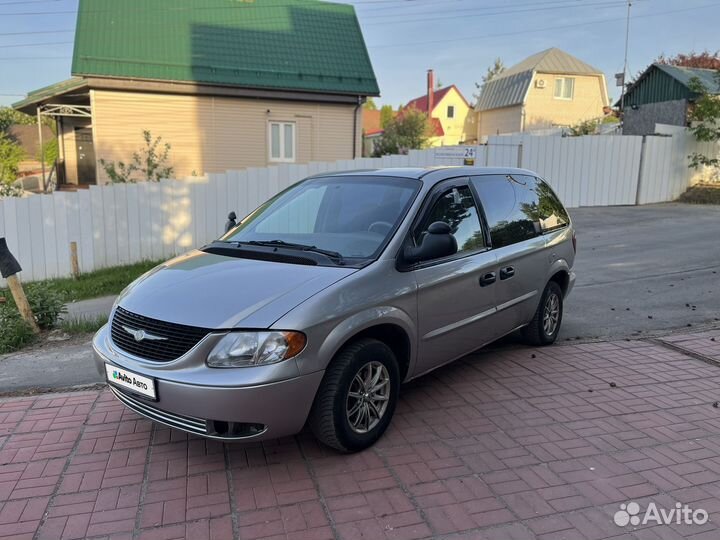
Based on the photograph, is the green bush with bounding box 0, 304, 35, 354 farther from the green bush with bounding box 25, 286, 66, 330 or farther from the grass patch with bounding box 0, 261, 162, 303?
the grass patch with bounding box 0, 261, 162, 303

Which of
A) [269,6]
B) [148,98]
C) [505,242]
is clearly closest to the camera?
[505,242]

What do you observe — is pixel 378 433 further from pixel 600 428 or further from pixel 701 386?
pixel 701 386

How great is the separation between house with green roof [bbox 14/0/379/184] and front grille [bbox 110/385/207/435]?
15.2m

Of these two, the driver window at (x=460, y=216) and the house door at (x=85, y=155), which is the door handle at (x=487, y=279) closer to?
the driver window at (x=460, y=216)

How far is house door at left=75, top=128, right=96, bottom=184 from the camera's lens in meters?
20.9

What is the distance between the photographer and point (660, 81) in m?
22.8

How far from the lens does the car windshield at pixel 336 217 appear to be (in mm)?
4043

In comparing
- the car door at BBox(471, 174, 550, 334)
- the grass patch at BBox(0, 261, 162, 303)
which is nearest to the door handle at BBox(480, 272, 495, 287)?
the car door at BBox(471, 174, 550, 334)

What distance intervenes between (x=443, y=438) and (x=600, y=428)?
45.0 inches

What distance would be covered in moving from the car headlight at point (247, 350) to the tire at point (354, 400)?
41 centimetres

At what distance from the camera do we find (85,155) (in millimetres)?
21078

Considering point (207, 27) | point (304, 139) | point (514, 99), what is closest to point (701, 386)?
point (304, 139)

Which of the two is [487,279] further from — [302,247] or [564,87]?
[564,87]

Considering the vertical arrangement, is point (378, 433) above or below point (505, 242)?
below
